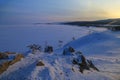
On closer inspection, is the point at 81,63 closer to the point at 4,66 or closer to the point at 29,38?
the point at 4,66

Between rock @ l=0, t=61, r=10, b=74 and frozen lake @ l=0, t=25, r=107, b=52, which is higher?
rock @ l=0, t=61, r=10, b=74

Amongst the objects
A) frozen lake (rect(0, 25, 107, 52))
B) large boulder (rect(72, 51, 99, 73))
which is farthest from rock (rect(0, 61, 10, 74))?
frozen lake (rect(0, 25, 107, 52))

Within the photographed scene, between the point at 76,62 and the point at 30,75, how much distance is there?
174 inches

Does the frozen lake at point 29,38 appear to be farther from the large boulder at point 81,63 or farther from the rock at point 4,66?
the rock at point 4,66

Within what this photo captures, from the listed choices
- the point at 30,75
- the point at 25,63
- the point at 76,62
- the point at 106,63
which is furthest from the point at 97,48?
Answer: the point at 30,75

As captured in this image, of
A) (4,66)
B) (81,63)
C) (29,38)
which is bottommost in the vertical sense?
(29,38)

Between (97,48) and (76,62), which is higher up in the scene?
(76,62)

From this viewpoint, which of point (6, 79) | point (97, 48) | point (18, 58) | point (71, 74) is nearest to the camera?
point (6, 79)

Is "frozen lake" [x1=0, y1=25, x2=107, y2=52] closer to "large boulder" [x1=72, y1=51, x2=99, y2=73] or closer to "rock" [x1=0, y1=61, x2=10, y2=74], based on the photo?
"large boulder" [x1=72, y1=51, x2=99, y2=73]

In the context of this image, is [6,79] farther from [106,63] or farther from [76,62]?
[106,63]

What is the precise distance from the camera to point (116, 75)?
14.7 m

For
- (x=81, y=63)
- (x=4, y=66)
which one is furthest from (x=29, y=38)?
(x=4, y=66)

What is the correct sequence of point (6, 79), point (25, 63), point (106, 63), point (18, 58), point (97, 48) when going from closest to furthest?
1. point (6, 79)
2. point (25, 63)
3. point (18, 58)
4. point (106, 63)
5. point (97, 48)

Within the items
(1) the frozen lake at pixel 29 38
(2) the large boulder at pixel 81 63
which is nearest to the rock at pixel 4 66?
(2) the large boulder at pixel 81 63
